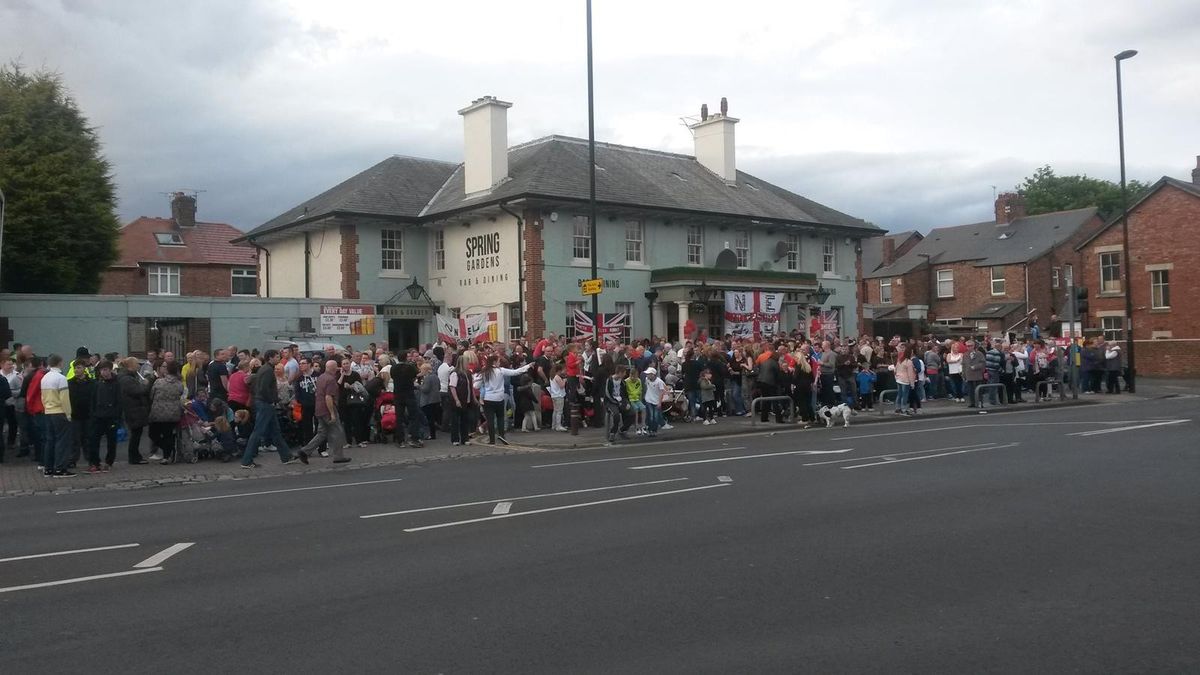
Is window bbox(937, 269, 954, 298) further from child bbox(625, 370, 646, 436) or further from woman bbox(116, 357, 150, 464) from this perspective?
woman bbox(116, 357, 150, 464)

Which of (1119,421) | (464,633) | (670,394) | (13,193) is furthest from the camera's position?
(13,193)

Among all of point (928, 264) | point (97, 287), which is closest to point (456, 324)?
point (97, 287)

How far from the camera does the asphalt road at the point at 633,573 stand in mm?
5902

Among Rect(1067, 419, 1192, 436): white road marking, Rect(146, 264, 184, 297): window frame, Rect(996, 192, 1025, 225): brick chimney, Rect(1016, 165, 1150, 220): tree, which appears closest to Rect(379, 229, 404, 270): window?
Rect(146, 264, 184, 297): window frame

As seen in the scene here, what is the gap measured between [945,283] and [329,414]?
52.6 meters

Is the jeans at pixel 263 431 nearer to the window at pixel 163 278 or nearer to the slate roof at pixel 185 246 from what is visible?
the slate roof at pixel 185 246

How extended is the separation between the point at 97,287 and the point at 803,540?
35.6m

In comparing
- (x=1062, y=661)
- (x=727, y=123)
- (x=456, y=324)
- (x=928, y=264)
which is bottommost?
(x=1062, y=661)

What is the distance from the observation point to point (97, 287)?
3788 cm

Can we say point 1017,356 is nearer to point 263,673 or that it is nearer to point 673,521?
point 673,521

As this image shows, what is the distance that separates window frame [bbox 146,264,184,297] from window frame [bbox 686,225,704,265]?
1070 inches

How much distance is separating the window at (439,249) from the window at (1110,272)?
33086 millimetres

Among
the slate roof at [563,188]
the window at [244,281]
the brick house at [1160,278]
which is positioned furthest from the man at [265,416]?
the brick house at [1160,278]

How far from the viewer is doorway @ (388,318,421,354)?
36.7 m
